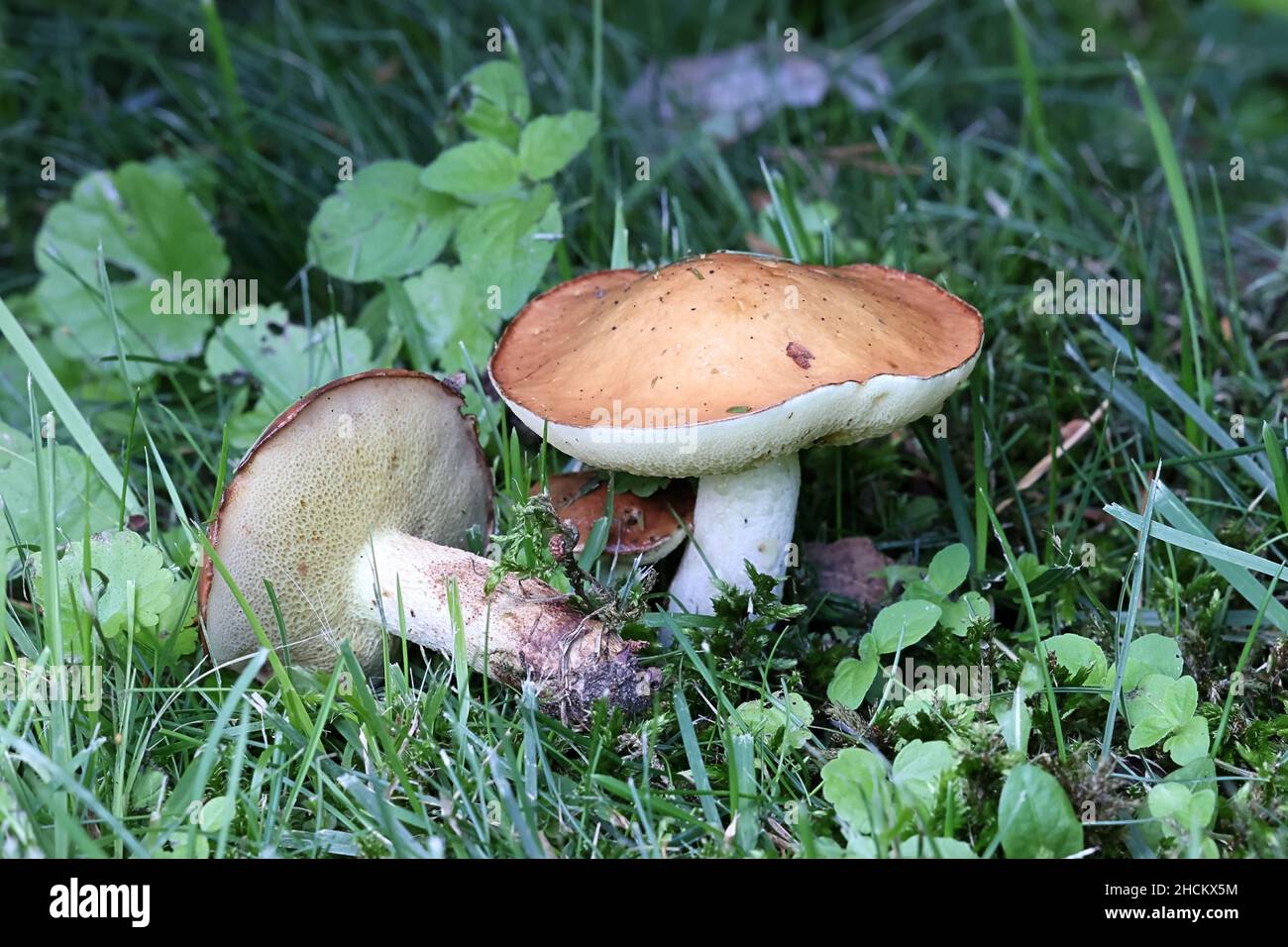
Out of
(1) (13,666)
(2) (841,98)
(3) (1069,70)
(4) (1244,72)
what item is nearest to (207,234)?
(1) (13,666)

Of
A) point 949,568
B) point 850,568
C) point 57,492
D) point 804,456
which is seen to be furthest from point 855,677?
point 57,492

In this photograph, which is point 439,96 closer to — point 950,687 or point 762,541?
point 762,541

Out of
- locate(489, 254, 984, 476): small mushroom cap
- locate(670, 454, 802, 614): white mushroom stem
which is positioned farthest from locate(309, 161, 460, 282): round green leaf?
locate(670, 454, 802, 614): white mushroom stem

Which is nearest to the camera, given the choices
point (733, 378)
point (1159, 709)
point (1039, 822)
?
point (1039, 822)

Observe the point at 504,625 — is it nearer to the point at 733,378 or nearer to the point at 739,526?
the point at 739,526

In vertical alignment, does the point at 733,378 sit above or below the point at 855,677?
above

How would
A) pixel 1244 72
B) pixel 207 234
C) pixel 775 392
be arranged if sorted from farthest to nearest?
1. pixel 1244 72
2. pixel 207 234
3. pixel 775 392

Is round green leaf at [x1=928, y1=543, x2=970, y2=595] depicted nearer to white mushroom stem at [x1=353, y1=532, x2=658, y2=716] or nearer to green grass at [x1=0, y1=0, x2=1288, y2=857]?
green grass at [x1=0, y1=0, x2=1288, y2=857]
